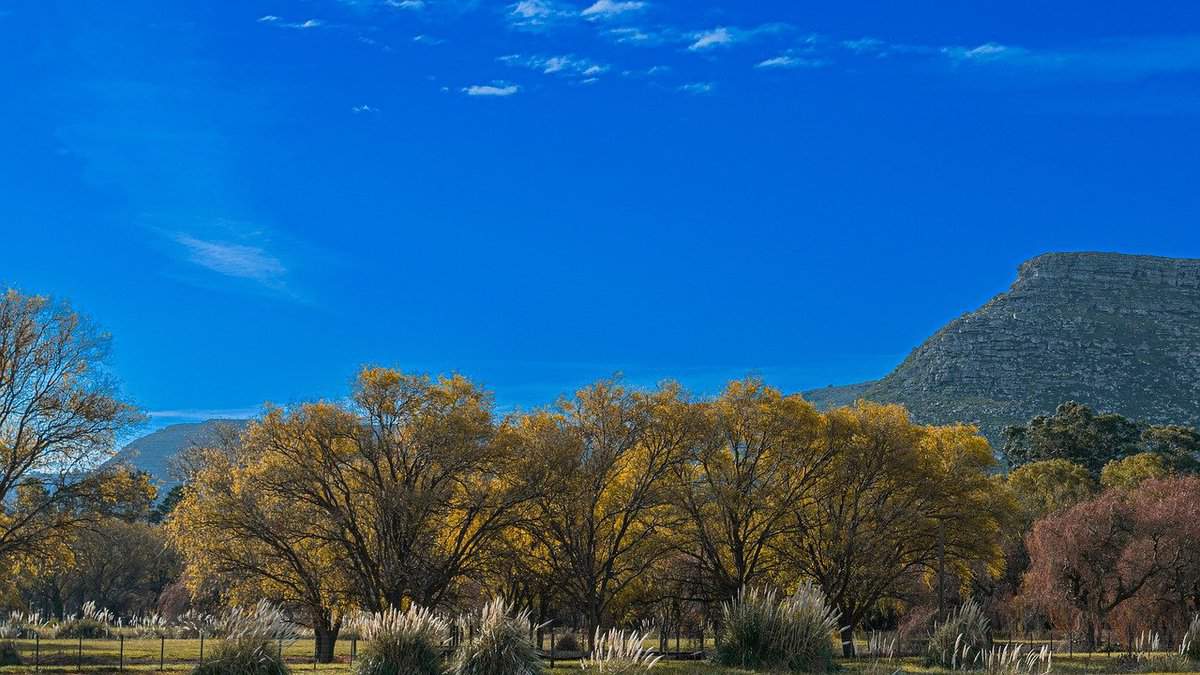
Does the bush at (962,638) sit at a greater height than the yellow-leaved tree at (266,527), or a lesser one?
lesser

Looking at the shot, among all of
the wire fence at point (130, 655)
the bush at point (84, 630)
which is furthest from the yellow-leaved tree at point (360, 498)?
the bush at point (84, 630)

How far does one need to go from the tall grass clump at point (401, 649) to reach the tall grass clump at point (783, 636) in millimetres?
8833

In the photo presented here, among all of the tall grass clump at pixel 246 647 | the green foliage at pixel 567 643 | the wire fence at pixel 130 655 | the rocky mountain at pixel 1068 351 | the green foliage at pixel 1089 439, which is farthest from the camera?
the rocky mountain at pixel 1068 351

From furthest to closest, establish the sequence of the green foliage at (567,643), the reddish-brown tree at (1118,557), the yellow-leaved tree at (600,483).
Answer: the green foliage at (567,643)
the reddish-brown tree at (1118,557)
the yellow-leaved tree at (600,483)

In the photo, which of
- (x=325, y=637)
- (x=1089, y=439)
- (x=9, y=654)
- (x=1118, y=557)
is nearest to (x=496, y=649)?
(x=325, y=637)

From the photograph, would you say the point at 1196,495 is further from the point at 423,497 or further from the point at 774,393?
the point at 423,497

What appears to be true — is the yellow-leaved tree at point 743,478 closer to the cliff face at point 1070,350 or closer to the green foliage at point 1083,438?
the green foliage at point 1083,438

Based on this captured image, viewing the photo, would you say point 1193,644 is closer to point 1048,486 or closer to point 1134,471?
point 1048,486

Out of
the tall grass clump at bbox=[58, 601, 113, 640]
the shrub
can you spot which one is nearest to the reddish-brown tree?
the shrub

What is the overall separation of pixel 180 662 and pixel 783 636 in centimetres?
2560

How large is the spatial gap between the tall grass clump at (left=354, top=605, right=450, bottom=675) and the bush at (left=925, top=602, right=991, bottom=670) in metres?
18.0

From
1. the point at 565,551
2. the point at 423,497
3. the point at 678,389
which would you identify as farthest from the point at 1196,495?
the point at 423,497

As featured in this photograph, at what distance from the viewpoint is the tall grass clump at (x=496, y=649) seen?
25.9 meters

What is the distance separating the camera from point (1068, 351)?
146 meters
